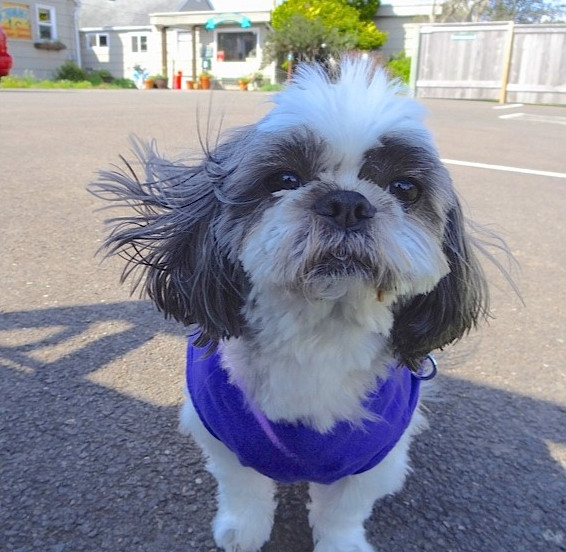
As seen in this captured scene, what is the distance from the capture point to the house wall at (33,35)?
29.4 meters

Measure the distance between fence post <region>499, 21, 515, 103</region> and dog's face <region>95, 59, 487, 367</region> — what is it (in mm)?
17796

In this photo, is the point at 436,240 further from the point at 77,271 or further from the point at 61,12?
the point at 61,12

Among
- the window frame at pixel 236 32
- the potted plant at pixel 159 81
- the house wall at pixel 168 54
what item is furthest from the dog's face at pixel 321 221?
the window frame at pixel 236 32

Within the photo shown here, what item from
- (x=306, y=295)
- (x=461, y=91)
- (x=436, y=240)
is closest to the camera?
(x=306, y=295)

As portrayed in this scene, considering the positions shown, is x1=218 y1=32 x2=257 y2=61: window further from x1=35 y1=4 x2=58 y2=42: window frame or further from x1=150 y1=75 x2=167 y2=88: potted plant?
x1=35 y1=4 x2=58 y2=42: window frame

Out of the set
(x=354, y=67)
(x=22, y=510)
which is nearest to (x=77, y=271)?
(x=22, y=510)

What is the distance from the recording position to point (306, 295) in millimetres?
1451

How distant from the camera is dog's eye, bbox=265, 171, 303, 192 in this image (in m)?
1.56

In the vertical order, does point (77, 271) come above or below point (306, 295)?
below

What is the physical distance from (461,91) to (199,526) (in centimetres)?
1865

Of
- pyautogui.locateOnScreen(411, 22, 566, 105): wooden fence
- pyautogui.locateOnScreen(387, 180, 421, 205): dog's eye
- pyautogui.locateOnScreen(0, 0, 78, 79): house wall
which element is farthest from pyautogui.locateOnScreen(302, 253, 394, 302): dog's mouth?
pyautogui.locateOnScreen(0, 0, 78, 79): house wall

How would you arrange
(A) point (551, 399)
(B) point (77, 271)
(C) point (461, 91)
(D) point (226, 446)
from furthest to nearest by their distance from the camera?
(C) point (461, 91) < (B) point (77, 271) < (A) point (551, 399) < (D) point (226, 446)

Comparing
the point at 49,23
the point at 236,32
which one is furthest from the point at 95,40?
the point at 236,32

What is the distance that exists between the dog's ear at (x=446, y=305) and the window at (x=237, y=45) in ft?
109
